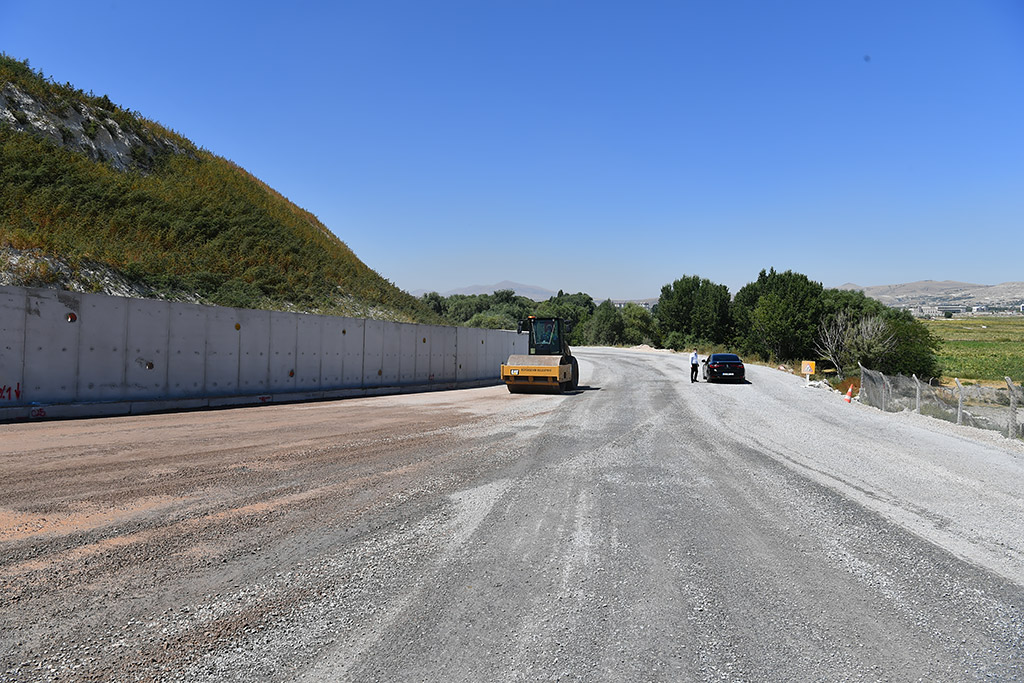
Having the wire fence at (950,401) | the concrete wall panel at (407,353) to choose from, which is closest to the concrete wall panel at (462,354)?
the concrete wall panel at (407,353)

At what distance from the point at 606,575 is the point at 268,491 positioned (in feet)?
14.4

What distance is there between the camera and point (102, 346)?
14852 mm

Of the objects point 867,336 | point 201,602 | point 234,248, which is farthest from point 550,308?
point 201,602

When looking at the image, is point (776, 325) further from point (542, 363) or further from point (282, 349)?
point (282, 349)

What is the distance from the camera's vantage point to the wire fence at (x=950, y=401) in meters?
14.7

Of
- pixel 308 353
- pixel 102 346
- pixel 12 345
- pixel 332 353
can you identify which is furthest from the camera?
pixel 332 353

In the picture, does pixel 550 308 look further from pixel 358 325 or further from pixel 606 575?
pixel 606 575

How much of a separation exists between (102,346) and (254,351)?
4567 mm

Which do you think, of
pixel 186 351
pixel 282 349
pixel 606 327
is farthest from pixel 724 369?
pixel 606 327

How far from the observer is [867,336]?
5053 cm

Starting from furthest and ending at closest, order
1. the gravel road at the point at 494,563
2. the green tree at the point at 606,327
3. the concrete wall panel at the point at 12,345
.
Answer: the green tree at the point at 606,327 → the concrete wall panel at the point at 12,345 → the gravel road at the point at 494,563

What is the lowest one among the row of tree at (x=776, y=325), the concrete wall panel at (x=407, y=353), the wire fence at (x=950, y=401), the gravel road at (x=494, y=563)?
the gravel road at (x=494, y=563)

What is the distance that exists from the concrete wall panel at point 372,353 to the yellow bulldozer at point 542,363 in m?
5.04

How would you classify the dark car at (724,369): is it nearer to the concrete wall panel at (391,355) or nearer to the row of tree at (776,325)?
the concrete wall panel at (391,355)
